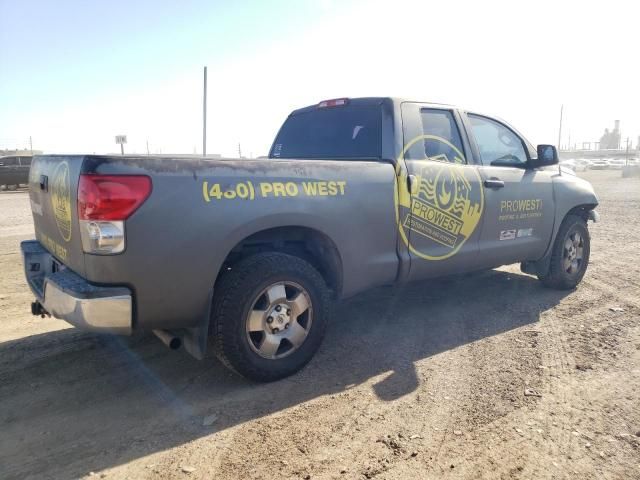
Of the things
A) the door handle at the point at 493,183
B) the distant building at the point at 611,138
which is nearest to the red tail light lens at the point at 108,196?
the door handle at the point at 493,183

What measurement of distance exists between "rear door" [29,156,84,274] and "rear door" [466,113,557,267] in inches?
134

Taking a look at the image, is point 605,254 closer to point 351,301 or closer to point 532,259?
point 532,259

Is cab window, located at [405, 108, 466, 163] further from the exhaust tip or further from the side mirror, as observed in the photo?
the exhaust tip

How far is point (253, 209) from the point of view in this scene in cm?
311

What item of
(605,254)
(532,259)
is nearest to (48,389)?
(532,259)

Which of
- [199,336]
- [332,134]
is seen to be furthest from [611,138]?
[199,336]

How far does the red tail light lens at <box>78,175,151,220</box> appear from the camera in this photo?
2643 mm

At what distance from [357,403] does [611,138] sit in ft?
415

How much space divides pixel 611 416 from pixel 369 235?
191 cm

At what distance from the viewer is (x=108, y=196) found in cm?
264

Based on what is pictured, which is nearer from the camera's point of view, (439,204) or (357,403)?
(357,403)

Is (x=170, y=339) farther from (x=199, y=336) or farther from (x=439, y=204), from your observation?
(x=439, y=204)

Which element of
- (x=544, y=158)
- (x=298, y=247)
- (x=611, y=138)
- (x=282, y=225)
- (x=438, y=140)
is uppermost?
(x=611, y=138)

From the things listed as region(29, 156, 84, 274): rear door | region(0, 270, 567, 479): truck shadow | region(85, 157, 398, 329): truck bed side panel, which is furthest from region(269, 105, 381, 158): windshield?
region(29, 156, 84, 274): rear door
